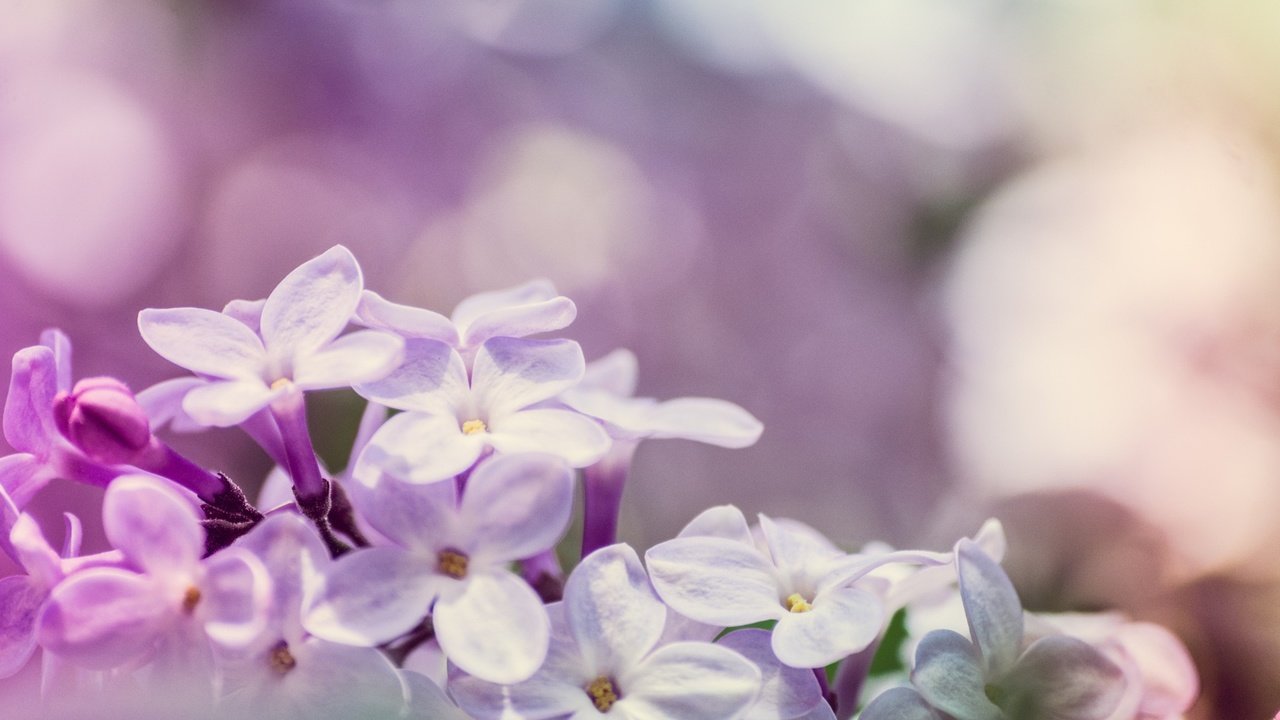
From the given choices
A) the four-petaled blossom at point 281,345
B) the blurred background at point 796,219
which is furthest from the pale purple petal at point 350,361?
the blurred background at point 796,219

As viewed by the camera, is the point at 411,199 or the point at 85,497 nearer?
the point at 85,497

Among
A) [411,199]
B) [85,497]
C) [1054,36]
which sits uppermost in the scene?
[1054,36]

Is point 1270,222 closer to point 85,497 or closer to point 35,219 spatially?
point 85,497

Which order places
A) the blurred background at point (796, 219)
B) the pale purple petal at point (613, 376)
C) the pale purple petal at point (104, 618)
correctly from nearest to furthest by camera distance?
the pale purple petal at point (104, 618) → the pale purple petal at point (613, 376) → the blurred background at point (796, 219)

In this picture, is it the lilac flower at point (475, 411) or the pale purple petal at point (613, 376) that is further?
the pale purple petal at point (613, 376)

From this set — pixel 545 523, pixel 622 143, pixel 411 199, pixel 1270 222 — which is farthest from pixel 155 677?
pixel 622 143

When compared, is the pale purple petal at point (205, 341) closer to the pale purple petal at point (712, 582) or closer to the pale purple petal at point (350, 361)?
the pale purple petal at point (350, 361)

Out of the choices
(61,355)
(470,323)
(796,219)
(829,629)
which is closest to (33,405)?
(61,355)
